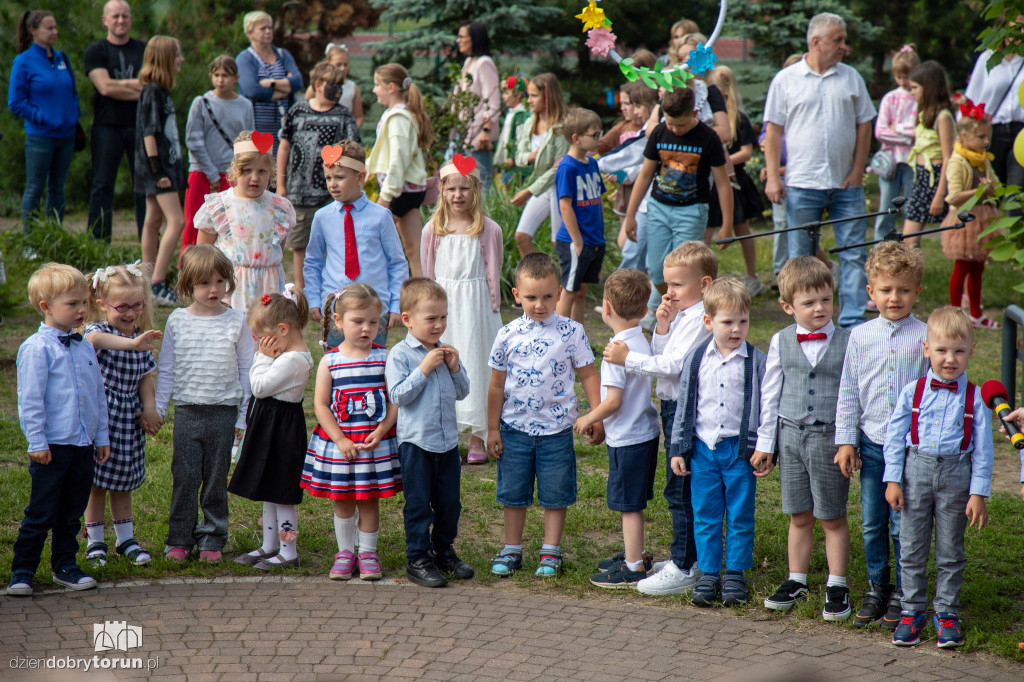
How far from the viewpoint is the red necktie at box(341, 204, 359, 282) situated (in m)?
6.06

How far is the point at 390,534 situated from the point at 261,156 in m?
2.33

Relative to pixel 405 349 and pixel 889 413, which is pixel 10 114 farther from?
pixel 889 413

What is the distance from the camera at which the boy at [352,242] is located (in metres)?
6.01

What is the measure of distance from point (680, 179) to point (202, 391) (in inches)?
160

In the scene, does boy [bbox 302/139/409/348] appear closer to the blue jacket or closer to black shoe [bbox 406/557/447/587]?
black shoe [bbox 406/557/447/587]

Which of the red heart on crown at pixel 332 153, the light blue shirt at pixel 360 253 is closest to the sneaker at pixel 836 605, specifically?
the light blue shirt at pixel 360 253

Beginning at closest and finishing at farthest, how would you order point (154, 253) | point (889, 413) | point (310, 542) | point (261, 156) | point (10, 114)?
point (889, 413) < point (310, 542) < point (261, 156) < point (154, 253) < point (10, 114)

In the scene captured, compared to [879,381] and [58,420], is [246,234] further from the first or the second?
[879,381]

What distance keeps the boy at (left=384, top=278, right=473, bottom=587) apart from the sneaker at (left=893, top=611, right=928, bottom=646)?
188cm

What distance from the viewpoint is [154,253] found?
391 inches

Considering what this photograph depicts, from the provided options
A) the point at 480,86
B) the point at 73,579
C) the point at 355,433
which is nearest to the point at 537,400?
the point at 355,433

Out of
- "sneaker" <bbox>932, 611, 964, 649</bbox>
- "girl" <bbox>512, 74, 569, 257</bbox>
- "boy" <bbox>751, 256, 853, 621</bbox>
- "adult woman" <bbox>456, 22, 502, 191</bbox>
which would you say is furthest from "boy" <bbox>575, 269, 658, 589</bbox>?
"adult woman" <bbox>456, 22, 502, 191</bbox>

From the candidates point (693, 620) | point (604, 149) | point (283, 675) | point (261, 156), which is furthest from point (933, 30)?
point (283, 675)

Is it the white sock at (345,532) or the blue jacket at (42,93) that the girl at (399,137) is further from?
the blue jacket at (42,93)
